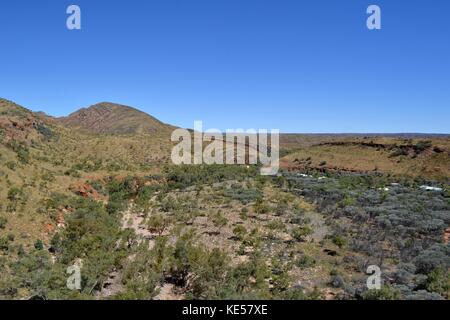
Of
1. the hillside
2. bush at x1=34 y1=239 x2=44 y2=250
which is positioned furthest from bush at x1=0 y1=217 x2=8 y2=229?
the hillside

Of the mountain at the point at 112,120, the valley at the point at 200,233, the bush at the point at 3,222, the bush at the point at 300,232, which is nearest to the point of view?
the valley at the point at 200,233

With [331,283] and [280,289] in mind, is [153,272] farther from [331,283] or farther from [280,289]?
[331,283]

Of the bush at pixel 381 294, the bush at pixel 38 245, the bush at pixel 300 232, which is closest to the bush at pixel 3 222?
the bush at pixel 38 245

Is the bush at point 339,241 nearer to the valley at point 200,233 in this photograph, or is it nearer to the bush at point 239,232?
the valley at point 200,233

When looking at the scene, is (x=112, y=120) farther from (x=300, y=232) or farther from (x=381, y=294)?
(x=381, y=294)

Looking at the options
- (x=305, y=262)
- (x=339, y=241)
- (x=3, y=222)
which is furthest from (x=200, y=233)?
(x=3, y=222)

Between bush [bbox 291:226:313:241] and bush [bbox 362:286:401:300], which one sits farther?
bush [bbox 291:226:313:241]

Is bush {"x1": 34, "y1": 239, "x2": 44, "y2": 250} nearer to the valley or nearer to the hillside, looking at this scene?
the valley
